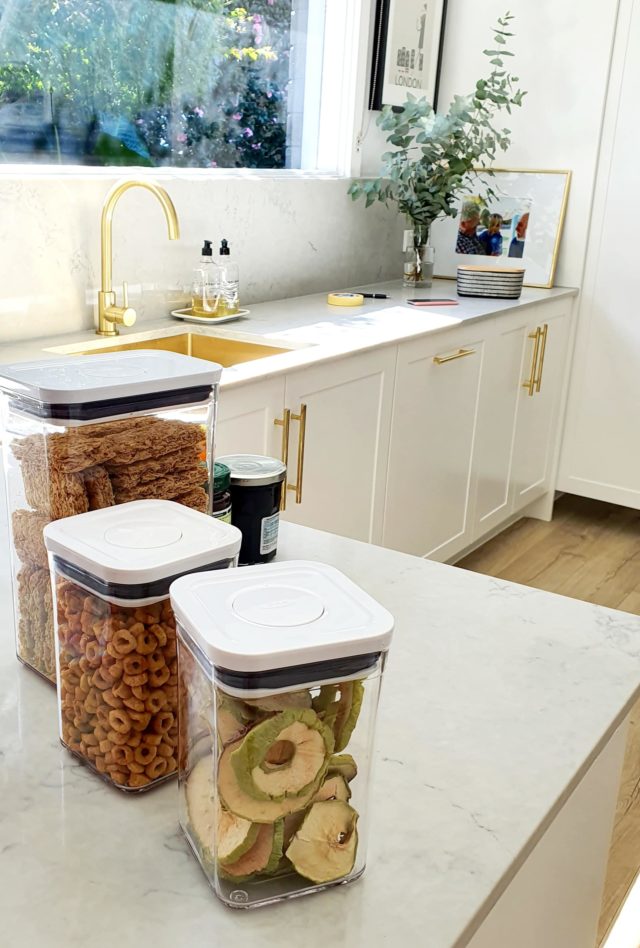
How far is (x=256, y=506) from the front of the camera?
Result: 982 mm

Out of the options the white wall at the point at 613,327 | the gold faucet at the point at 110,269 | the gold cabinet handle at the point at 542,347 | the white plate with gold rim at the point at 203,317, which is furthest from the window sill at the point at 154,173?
the white wall at the point at 613,327

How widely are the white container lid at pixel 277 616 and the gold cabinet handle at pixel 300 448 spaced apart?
1.58 meters

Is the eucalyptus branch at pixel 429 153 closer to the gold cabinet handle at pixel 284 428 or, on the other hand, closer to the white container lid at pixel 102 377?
the gold cabinet handle at pixel 284 428

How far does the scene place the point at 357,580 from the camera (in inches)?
40.6

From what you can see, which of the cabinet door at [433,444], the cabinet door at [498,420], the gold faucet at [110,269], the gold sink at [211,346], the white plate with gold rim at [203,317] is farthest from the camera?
the cabinet door at [498,420]

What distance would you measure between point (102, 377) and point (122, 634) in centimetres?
25

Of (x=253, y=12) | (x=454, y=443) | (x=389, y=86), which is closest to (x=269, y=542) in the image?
(x=454, y=443)

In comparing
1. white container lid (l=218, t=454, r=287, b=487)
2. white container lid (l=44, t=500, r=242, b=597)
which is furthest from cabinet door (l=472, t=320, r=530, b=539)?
white container lid (l=44, t=500, r=242, b=597)

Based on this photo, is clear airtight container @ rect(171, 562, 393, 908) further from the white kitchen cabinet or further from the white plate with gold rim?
the white kitchen cabinet

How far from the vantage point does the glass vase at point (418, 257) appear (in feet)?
11.4

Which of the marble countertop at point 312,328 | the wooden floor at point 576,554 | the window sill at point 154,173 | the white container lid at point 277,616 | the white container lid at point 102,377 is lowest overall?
the wooden floor at point 576,554

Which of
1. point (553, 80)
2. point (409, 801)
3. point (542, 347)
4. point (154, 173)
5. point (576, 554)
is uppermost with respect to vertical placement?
point (553, 80)

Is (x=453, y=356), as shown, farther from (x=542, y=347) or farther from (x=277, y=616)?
(x=277, y=616)

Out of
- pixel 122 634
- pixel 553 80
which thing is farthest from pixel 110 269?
pixel 553 80
